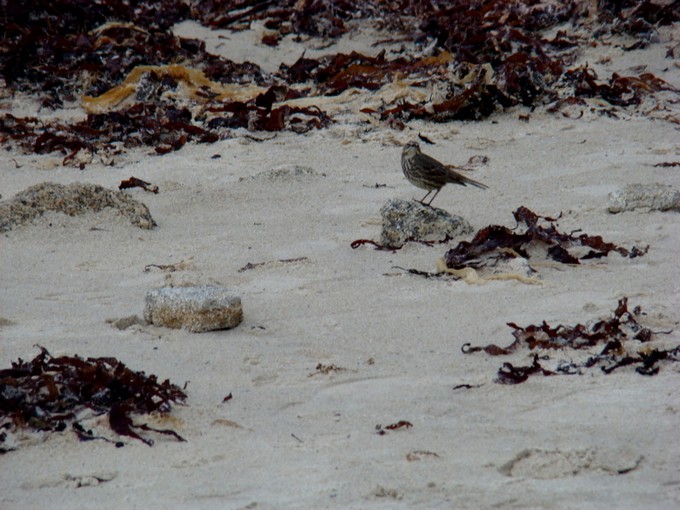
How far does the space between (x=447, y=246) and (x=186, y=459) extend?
112 inches

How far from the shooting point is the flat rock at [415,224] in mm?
5617

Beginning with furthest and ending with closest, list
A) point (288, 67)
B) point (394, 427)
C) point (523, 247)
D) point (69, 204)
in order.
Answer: point (288, 67), point (69, 204), point (523, 247), point (394, 427)

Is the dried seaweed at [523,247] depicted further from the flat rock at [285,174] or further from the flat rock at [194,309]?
the flat rock at [285,174]

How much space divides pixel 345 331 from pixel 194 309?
0.66 meters

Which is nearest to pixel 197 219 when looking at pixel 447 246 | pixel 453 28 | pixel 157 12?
pixel 447 246

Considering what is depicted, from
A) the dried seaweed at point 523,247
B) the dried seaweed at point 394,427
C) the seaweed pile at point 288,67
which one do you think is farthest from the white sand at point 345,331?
the seaweed pile at point 288,67

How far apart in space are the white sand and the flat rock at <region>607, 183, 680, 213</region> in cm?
12

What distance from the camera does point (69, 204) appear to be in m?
6.27

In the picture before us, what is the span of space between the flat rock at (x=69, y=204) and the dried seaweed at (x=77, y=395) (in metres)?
2.64

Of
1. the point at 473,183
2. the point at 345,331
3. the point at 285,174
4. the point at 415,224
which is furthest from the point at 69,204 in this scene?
the point at 345,331

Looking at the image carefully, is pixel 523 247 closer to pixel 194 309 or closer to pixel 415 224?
pixel 415 224

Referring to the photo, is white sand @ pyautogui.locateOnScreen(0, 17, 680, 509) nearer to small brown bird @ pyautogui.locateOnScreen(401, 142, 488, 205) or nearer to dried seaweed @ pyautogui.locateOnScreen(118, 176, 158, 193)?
dried seaweed @ pyautogui.locateOnScreen(118, 176, 158, 193)

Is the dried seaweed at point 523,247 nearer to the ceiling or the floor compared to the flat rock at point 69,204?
nearer to the ceiling

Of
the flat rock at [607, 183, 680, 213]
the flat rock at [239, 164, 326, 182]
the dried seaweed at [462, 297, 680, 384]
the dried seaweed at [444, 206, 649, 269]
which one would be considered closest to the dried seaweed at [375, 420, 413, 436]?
the dried seaweed at [462, 297, 680, 384]
